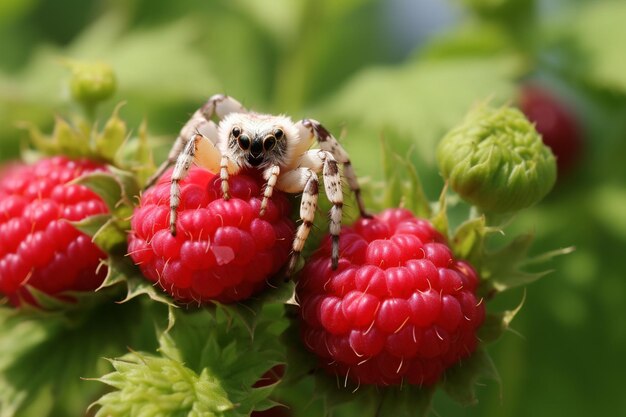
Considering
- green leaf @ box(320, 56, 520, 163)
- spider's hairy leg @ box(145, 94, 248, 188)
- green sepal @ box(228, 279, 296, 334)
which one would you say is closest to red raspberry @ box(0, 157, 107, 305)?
spider's hairy leg @ box(145, 94, 248, 188)

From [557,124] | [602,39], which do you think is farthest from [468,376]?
[602,39]

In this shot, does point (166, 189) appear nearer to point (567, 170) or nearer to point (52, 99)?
point (52, 99)

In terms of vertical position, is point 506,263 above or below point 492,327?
above

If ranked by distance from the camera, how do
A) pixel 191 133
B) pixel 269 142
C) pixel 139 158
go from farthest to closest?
pixel 139 158, pixel 191 133, pixel 269 142

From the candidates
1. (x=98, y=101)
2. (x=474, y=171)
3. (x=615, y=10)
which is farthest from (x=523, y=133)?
(x=615, y=10)

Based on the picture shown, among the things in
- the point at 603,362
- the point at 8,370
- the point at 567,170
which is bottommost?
the point at 603,362

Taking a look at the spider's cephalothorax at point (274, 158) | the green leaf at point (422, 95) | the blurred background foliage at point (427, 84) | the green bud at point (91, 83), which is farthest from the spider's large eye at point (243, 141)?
the green leaf at point (422, 95)

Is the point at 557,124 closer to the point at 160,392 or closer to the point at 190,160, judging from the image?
the point at 190,160
